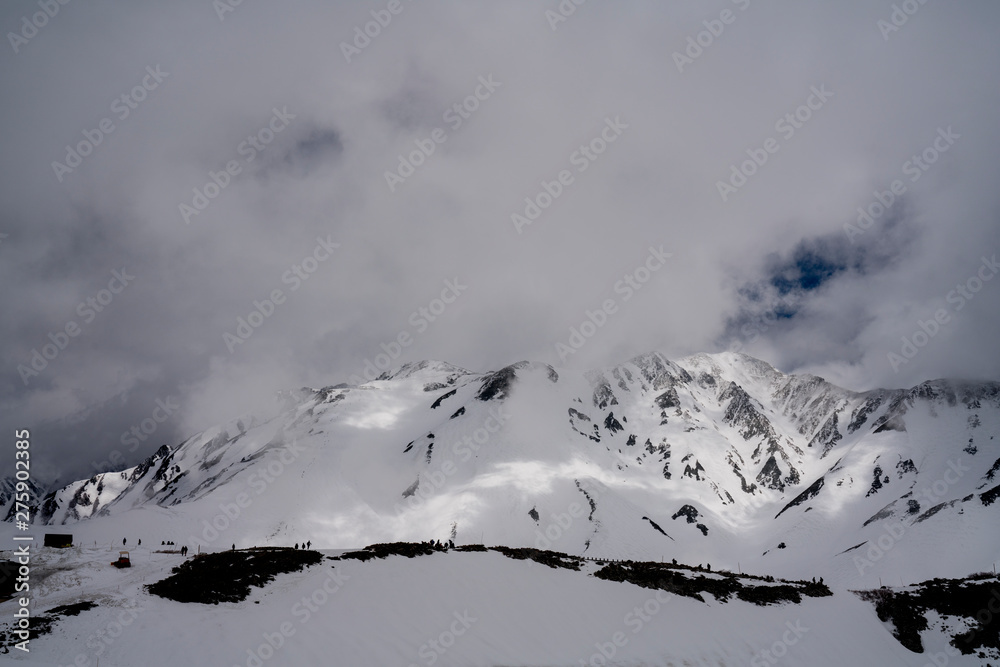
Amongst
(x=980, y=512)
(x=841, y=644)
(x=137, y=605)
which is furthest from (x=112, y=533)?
(x=980, y=512)

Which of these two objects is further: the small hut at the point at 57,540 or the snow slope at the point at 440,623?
the small hut at the point at 57,540

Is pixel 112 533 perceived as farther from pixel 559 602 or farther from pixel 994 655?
pixel 994 655

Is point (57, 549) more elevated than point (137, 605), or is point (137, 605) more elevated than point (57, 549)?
point (57, 549)

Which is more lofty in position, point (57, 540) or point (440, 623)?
point (57, 540)

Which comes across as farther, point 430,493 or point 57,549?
point 430,493

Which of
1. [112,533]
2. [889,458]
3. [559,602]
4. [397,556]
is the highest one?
[112,533]

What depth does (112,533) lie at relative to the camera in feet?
240

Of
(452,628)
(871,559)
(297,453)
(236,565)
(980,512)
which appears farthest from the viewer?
(297,453)

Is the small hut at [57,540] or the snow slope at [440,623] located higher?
the small hut at [57,540]

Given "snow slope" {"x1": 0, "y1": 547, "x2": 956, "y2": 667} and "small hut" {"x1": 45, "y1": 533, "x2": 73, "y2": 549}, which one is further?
"small hut" {"x1": 45, "y1": 533, "x2": 73, "y2": 549}

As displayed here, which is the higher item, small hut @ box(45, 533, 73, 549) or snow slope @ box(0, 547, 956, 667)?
small hut @ box(45, 533, 73, 549)

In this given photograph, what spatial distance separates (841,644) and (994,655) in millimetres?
10671

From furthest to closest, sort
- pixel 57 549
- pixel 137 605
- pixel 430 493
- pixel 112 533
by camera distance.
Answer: pixel 430 493
pixel 112 533
pixel 57 549
pixel 137 605

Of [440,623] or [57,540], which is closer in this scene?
[440,623]
